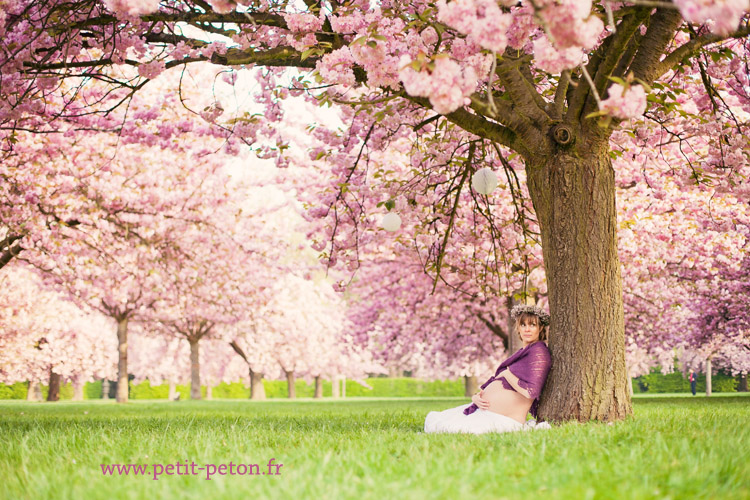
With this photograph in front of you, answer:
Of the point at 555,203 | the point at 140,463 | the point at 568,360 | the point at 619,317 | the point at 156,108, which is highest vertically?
the point at 156,108

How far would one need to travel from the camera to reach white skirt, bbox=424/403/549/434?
213 inches

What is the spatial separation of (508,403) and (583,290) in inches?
45.8

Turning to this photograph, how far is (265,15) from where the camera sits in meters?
5.96

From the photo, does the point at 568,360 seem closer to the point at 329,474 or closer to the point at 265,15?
the point at 329,474

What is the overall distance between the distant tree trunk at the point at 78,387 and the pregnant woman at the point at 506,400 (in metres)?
33.5

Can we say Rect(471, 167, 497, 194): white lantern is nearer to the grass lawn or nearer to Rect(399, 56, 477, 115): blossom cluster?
the grass lawn

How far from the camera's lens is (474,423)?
5.52 metres

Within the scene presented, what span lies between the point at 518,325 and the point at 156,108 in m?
7.41

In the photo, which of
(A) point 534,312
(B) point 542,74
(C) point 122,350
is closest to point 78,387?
(C) point 122,350

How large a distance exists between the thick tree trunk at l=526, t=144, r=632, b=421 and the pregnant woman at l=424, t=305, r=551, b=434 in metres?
0.15

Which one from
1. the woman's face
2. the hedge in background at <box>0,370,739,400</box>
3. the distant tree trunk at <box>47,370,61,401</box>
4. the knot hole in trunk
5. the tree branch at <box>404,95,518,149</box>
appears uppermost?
the tree branch at <box>404,95,518,149</box>

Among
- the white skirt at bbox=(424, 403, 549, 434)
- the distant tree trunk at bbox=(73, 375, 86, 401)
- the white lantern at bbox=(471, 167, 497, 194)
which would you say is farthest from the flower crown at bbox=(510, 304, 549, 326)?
the distant tree trunk at bbox=(73, 375, 86, 401)

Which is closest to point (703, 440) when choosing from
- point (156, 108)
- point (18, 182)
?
point (156, 108)

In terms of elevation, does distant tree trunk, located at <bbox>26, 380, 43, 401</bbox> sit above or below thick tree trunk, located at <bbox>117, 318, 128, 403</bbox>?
below
